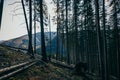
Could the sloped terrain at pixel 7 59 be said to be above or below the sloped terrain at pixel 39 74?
above

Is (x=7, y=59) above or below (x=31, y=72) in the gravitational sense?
above

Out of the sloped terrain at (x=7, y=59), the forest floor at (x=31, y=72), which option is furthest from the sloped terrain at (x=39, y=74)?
the sloped terrain at (x=7, y=59)

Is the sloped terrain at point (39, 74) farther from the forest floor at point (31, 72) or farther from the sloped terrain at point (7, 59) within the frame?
the sloped terrain at point (7, 59)

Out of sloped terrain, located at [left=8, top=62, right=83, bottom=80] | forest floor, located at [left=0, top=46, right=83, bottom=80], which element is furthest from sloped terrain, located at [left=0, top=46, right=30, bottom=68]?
sloped terrain, located at [left=8, top=62, right=83, bottom=80]

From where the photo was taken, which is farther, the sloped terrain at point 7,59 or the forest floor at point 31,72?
the sloped terrain at point 7,59

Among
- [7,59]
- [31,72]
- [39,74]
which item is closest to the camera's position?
[31,72]

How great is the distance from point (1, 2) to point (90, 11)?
66.3 feet

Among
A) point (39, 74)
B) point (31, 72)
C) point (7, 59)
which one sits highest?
point (7, 59)

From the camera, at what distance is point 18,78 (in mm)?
9320

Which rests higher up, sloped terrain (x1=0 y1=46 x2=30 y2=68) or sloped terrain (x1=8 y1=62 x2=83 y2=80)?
sloped terrain (x1=0 y1=46 x2=30 y2=68)

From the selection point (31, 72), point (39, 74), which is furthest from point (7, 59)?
point (39, 74)

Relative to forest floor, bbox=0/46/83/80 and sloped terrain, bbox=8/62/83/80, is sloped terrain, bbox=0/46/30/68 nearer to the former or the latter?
forest floor, bbox=0/46/83/80

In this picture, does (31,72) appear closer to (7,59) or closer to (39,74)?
(39,74)

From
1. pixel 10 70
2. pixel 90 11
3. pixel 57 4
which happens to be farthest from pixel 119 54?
pixel 10 70
